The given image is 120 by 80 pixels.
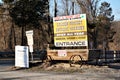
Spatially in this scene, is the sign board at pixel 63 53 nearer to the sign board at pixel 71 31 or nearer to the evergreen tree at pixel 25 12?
the sign board at pixel 71 31

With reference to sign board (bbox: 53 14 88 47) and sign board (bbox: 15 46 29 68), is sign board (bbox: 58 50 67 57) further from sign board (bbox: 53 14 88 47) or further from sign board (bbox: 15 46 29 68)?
sign board (bbox: 15 46 29 68)

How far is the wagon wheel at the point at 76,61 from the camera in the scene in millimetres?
23547

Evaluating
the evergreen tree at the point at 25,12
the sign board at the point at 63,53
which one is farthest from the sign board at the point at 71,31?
the evergreen tree at the point at 25,12

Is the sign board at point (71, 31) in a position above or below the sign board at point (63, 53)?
above

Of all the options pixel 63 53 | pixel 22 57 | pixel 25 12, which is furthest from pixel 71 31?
pixel 25 12

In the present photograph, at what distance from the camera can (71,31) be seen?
24.5 meters

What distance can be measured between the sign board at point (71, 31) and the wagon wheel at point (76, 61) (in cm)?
98

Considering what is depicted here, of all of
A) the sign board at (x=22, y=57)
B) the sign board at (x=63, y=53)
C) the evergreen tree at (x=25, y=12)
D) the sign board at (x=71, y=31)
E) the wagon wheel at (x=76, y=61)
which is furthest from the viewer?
the evergreen tree at (x=25, y=12)

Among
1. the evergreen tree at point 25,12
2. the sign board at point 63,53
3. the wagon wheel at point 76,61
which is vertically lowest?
the wagon wheel at point 76,61

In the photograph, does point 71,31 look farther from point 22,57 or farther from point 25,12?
point 25,12

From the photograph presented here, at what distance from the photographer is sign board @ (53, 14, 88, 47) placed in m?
24.0

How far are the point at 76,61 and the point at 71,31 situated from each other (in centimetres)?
210

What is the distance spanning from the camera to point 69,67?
2356 cm

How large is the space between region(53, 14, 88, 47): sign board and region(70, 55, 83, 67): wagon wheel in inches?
38.7
